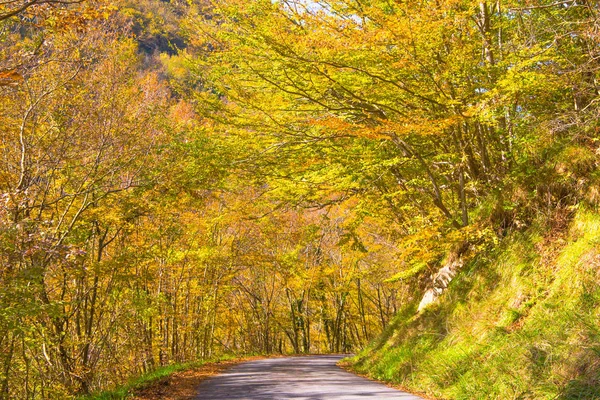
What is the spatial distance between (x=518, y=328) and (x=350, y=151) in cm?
538

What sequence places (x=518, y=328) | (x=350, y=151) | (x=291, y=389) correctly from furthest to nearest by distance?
(x=350, y=151) → (x=291, y=389) → (x=518, y=328)

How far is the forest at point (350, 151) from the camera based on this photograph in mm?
7012

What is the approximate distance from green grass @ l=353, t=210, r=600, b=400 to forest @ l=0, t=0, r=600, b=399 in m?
0.04

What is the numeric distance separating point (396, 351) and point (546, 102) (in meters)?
6.45

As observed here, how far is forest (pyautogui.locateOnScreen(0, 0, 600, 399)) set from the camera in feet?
23.0

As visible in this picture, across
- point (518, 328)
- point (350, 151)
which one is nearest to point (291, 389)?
point (518, 328)

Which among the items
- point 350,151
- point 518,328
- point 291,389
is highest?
point 350,151

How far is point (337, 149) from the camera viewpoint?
11.4 m

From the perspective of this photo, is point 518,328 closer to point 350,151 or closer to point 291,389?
point 291,389

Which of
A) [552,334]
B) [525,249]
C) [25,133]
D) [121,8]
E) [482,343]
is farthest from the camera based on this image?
[121,8]

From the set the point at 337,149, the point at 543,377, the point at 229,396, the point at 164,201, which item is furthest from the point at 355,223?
the point at 543,377

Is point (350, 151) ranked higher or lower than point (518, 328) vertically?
higher

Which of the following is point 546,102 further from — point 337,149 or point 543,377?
point 543,377

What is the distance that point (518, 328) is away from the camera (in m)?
7.43
